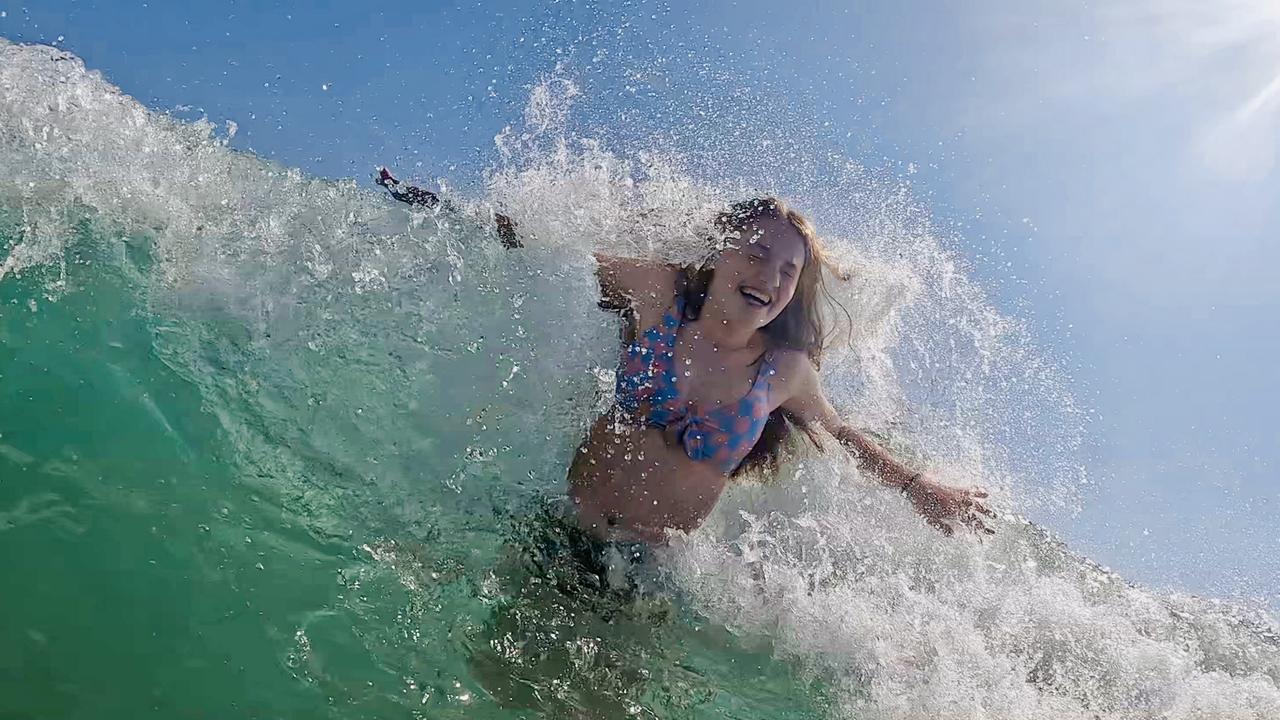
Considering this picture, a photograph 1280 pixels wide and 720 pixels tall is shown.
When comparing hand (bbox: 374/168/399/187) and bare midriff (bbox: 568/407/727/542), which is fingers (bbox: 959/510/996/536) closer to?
bare midriff (bbox: 568/407/727/542)

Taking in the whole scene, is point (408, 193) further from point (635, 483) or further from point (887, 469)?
point (887, 469)

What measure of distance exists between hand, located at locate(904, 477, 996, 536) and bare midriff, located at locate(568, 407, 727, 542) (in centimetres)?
102

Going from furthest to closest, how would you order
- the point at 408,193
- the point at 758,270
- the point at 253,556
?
the point at 408,193 < the point at 758,270 < the point at 253,556

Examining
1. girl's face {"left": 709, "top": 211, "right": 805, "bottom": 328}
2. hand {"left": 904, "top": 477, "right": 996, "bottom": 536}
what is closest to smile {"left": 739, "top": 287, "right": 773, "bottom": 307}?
girl's face {"left": 709, "top": 211, "right": 805, "bottom": 328}

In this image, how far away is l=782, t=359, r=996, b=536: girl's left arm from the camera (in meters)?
3.97

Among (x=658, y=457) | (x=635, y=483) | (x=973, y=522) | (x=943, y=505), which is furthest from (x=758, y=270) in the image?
(x=973, y=522)

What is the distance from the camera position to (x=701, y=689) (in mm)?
3760

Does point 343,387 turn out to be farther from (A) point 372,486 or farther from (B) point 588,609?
(B) point 588,609

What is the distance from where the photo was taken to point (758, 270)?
364 centimetres

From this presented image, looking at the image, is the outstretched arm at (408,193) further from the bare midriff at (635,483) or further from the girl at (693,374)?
the bare midriff at (635,483)

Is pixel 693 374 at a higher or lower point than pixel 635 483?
higher

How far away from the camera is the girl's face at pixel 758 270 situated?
12.0 ft

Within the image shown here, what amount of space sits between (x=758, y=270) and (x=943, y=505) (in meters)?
1.55

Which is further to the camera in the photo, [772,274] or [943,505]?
[943,505]
